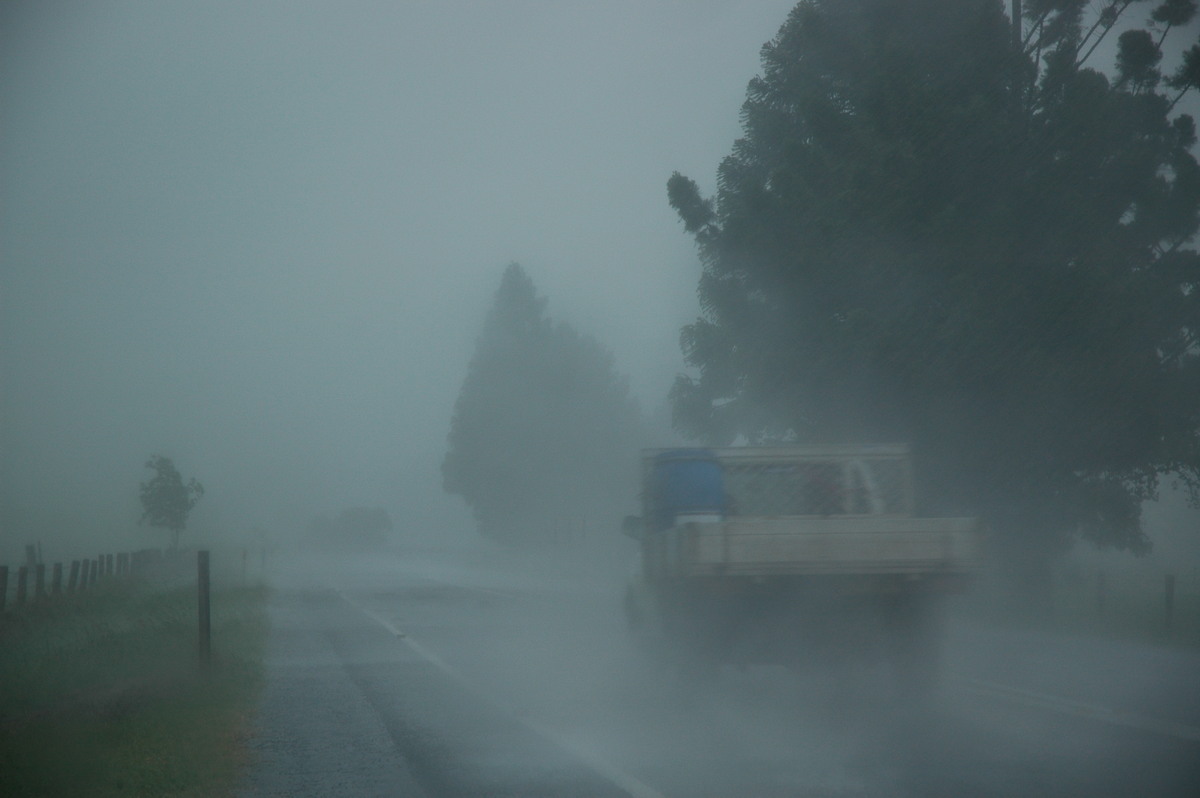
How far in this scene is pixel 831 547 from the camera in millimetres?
10008

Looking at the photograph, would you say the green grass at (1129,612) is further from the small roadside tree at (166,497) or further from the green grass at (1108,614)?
the small roadside tree at (166,497)

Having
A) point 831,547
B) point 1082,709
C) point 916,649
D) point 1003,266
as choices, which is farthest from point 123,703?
point 1003,266

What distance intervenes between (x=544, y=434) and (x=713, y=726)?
46778 millimetres

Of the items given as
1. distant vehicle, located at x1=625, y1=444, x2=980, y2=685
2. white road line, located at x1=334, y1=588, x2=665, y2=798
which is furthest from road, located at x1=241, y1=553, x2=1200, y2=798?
distant vehicle, located at x1=625, y1=444, x2=980, y2=685

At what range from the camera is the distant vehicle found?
10.0 m

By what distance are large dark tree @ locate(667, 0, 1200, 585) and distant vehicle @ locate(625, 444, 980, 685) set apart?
10085mm

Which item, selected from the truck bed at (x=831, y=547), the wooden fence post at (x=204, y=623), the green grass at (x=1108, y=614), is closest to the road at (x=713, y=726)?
the wooden fence post at (x=204, y=623)

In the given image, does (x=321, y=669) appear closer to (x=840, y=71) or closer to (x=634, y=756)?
(x=634, y=756)

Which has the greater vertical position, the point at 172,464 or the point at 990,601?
the point at 172,464

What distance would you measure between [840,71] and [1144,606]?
12906 millimetres

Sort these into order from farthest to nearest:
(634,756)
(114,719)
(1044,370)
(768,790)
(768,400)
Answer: (768,400) < (1044,370) < (114,719) < (634,756) < (768,790)

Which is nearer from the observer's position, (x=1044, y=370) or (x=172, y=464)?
(x=1044, y=370)

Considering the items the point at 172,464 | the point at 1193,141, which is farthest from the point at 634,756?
the point at 172,464

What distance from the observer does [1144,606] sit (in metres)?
23.2
